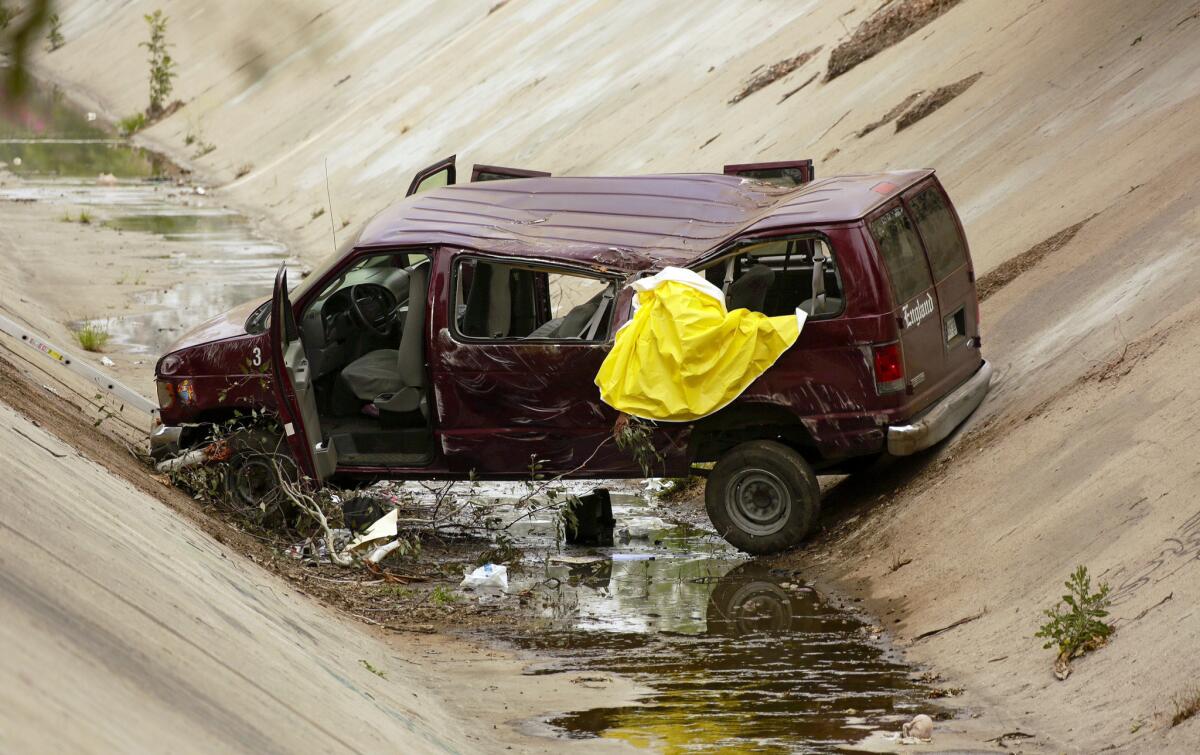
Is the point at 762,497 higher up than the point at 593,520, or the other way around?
the point at 762,497

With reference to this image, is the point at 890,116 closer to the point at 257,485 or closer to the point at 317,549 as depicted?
the point at 257,485

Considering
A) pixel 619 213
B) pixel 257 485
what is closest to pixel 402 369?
pixel 257 485

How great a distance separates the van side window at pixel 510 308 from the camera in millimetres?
9320

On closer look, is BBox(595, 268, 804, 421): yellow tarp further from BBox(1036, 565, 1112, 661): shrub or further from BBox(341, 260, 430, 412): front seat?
BBox(1036, 565, 1112, 661): shrub

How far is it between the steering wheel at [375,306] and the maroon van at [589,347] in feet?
0.05

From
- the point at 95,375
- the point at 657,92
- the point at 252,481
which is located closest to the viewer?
the point at 252,481

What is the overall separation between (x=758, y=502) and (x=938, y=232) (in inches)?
79.8

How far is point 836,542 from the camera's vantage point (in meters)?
9.48

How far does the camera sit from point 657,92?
2495 centimetres

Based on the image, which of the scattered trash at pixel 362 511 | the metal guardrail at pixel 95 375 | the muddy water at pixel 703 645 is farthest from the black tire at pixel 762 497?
the metal guardrail at pixel 95 375

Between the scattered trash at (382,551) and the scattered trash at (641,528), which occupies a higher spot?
the scattered trash at (382,551)

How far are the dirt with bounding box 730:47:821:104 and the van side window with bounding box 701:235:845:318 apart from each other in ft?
40.8

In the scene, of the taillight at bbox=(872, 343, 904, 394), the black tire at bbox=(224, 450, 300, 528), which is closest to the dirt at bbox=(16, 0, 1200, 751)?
the taillight at bbox=(872, 343, 904, 394)

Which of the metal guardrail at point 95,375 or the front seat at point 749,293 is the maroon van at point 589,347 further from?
the metal guardrail at point 95,375
